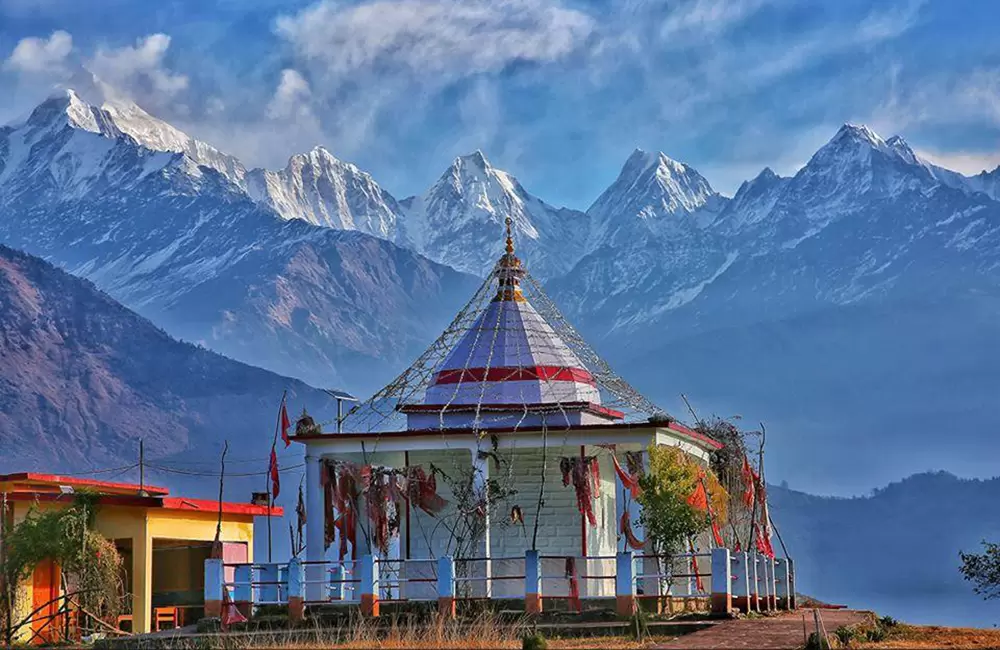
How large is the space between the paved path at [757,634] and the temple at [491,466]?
252 inches

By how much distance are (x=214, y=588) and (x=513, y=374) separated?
35.4 feet

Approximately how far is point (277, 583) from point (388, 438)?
20.0ft

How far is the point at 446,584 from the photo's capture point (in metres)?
36.3

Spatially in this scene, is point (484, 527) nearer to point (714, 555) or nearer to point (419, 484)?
point (419, 484)

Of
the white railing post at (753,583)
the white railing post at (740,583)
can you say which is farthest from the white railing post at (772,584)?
the white railing post at (740,583)

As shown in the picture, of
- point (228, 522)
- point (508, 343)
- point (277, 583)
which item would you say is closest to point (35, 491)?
point (228, 522)

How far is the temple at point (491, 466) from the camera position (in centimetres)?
4203

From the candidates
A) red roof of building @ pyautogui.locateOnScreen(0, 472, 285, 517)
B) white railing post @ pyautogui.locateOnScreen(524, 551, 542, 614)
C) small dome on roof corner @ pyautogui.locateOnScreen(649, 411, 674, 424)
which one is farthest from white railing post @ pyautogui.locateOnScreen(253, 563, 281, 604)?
small dome on roof corner @ pyautogui.locateOnScreen(649, 411, 674, 424)

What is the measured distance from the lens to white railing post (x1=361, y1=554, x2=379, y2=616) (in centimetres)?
3678

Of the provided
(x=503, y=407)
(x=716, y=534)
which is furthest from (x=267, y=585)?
(x=716, y=534)

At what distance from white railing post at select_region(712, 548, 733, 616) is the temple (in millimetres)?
5316

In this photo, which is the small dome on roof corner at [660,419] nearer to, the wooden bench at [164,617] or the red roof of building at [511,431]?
the red roof of building at [511,431]

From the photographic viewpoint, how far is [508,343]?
47.1 m

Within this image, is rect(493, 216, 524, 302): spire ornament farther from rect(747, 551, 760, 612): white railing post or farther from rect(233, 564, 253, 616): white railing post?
rect(747, 551, 760, 612): white railing post
